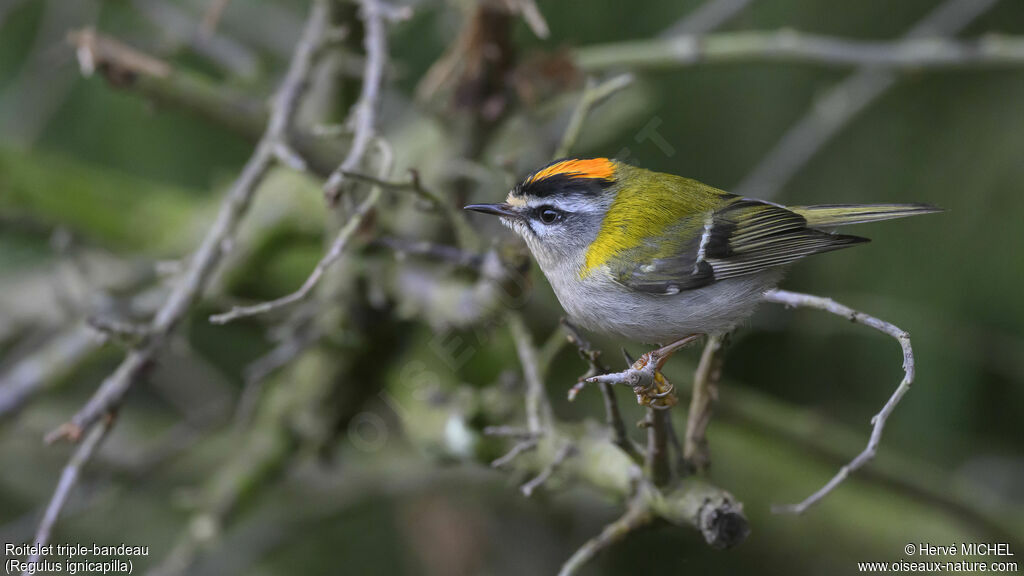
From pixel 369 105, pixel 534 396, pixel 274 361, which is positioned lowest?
pixel 534 396

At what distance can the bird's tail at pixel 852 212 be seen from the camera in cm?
A: 162

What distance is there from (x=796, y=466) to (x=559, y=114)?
1.64m

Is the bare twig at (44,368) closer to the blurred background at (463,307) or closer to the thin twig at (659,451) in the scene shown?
the blurred background at (463,307)

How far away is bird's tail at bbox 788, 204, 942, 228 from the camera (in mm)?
1621

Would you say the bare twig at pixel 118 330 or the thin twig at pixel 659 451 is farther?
the bare twig at pixel 118 330

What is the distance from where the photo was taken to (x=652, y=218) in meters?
1.86

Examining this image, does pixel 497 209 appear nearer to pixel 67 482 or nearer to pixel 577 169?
pixel 577 169

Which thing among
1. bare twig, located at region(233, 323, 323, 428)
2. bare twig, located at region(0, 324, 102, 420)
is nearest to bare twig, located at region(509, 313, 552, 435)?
bare twig, located at region(233, 323, 323, 428)

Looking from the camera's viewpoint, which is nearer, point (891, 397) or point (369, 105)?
point (891, 397)

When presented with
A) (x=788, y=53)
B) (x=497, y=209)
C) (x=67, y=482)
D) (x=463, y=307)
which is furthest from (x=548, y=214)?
(x=788, y=53)

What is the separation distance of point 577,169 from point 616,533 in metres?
0.74

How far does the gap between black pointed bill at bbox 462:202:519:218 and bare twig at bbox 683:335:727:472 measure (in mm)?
507

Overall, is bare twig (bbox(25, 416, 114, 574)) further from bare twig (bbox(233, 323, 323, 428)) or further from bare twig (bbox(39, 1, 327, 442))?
bare twig (bbox(233, 323, 323, 428))

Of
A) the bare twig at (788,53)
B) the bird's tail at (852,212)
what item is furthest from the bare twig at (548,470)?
the bare twig at (788,53)
